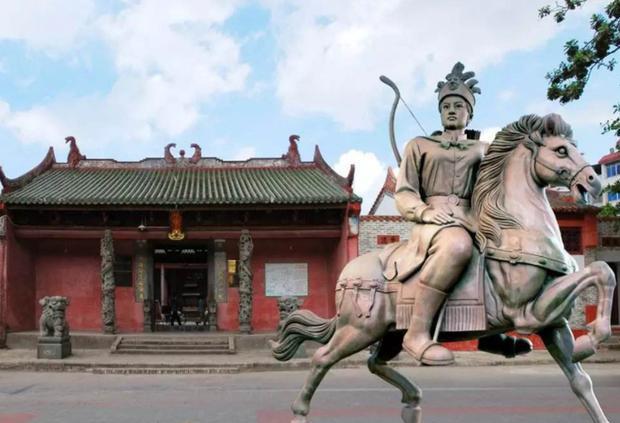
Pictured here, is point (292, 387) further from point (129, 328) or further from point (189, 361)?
point (129, 328)

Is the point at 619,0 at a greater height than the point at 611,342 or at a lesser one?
greater

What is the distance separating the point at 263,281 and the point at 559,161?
15.1m

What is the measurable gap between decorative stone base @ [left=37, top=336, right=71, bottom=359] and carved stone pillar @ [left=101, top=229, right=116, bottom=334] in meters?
1.84

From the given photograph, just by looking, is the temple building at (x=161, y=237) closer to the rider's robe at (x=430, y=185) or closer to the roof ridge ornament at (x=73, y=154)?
the roof ridge ornament at (x=73, y=154)

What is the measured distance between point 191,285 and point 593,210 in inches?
609

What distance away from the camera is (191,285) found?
86.7 feet

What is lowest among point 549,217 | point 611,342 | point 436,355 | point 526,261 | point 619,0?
point 611,342

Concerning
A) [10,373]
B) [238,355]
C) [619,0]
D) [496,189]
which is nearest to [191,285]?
[238,355]

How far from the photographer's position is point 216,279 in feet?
61.3

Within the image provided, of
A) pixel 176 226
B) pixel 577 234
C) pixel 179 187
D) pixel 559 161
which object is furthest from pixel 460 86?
pixel 577 234

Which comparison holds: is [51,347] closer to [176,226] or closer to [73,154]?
[176,226]

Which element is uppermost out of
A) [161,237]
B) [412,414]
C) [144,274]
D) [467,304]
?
[161,237]

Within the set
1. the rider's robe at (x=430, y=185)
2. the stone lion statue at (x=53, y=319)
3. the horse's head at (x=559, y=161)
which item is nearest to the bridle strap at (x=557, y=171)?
the horse's head at (x=559, y=161)

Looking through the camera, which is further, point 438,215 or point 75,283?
point 75,283
